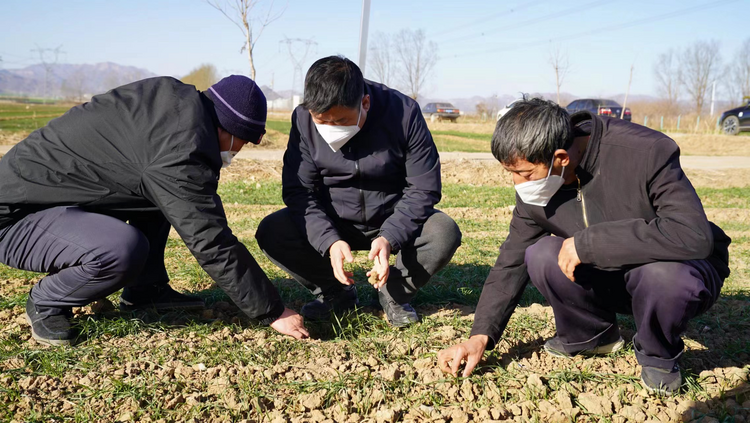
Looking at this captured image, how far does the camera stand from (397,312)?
3398mm

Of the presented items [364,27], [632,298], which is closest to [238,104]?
[632,298]

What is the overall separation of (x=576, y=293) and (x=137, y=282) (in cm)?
247

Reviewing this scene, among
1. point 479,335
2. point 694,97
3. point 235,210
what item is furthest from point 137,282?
point 694,97

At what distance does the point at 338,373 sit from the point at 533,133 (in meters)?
1.39

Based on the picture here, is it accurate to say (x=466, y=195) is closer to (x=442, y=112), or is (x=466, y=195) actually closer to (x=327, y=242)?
(x=327, y=242)

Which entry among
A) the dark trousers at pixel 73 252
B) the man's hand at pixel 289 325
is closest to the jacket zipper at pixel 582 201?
the man's hand at pixel 289 325

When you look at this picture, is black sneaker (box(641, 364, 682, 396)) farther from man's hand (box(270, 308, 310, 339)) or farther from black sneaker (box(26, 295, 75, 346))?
black sneaker (box(26, 295, 75, 346))

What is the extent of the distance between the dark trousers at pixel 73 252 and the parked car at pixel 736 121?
25257 mm

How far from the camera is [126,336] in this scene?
10.0 feet

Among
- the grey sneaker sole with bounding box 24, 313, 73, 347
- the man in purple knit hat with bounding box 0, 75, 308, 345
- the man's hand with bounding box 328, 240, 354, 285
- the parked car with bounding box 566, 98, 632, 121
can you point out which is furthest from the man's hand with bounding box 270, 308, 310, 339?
the parked car with bounding box 566, 98, 632, 121

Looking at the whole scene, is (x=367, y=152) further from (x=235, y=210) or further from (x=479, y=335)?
(x=235, y=210)

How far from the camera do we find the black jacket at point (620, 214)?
2.30 m

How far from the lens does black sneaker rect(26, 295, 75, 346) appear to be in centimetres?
292

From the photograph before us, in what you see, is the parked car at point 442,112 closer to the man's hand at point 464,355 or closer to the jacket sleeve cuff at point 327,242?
the jacket sleeve cuff at point 327,242
